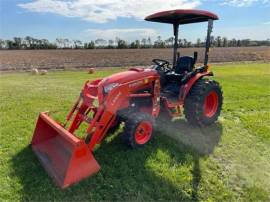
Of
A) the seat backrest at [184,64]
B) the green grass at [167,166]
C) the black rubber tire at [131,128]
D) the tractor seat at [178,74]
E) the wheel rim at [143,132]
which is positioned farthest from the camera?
the seat backrest at [184,64]

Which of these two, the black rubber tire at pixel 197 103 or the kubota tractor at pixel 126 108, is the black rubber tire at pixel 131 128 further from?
the black rubber tire at pixel 197 103

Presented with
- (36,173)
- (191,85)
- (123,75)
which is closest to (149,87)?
(123,75)

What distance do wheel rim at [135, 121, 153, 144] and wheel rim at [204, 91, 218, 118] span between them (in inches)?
71.7

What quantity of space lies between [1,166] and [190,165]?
8.87 ft

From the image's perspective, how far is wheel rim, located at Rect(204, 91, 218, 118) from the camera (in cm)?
551

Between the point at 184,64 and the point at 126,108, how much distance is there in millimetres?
2022

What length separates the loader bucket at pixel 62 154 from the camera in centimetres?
313

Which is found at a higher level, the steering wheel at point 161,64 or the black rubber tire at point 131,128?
the steering wheel at point 161,64

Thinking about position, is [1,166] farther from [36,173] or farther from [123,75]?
[123,75]

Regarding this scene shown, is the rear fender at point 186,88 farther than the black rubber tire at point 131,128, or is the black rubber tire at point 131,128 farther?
the rear fender at point 186,88

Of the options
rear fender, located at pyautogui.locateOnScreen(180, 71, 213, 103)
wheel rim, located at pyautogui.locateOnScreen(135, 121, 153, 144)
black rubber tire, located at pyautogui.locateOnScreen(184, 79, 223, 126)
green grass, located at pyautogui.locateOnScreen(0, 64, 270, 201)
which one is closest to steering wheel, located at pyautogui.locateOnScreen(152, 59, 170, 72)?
rear fender, located at pyautogui.locateOnScreen(180, 71, 213, 103)

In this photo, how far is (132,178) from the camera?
338 cm

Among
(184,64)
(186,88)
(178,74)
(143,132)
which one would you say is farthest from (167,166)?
(184,64)

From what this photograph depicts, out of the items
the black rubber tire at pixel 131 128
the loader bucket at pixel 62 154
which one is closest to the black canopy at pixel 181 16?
the black rubber tire at pixel 131 128
